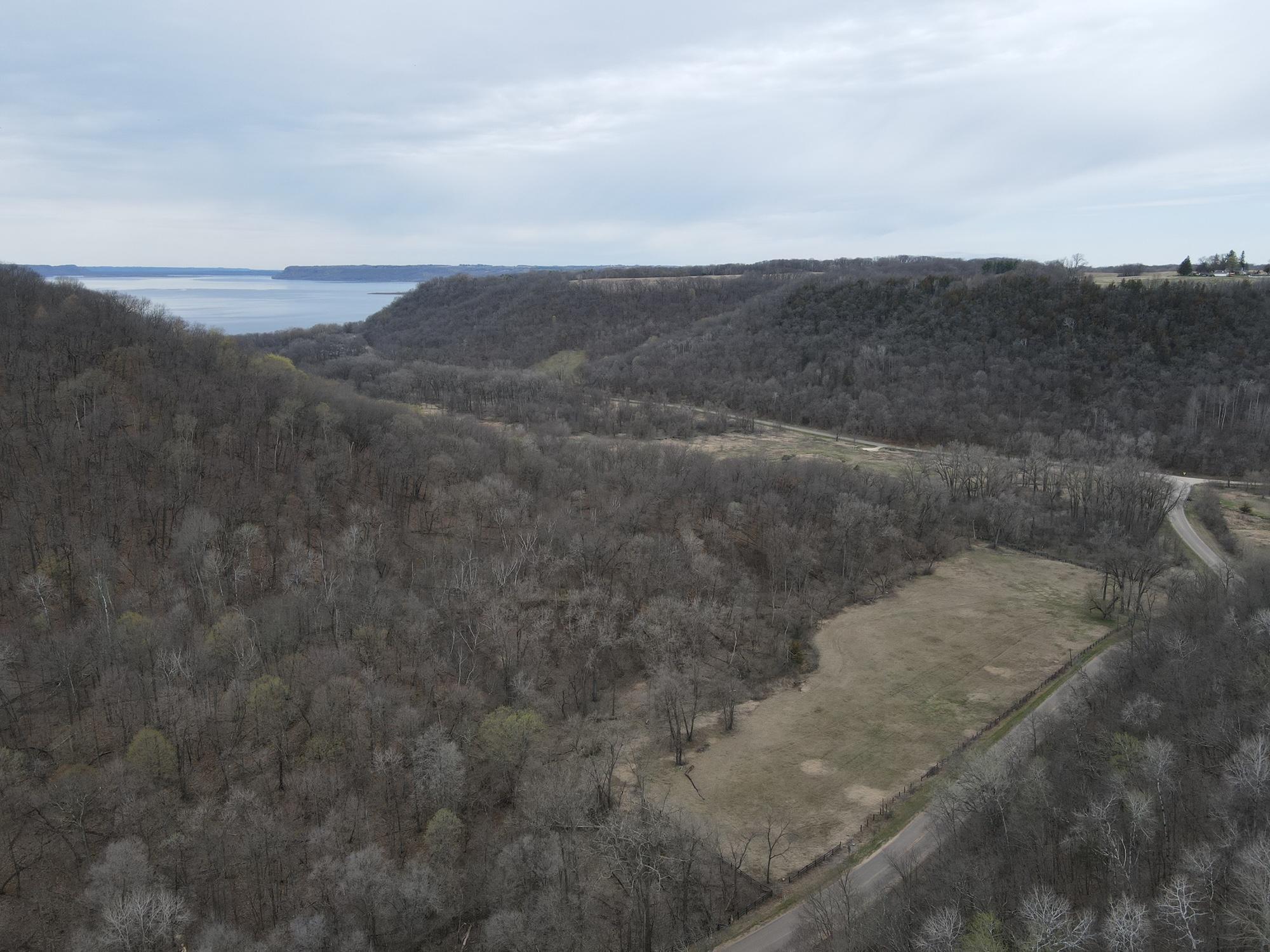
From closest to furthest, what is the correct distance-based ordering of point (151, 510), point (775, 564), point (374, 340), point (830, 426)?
point (151, 510), point (775, 564), point (830, 426), point (374, 340)

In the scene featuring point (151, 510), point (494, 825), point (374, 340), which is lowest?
point (494, 825)

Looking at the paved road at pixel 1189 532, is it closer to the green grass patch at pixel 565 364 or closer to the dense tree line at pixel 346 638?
the dense tree line at pixel 346 638

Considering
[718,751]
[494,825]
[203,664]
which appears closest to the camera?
[494,825]

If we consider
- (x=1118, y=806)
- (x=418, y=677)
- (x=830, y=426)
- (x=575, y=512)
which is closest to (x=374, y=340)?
(x=830, y=426)

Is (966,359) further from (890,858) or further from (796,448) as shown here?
(890,858)

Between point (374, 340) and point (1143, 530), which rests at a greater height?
point (374, 340)

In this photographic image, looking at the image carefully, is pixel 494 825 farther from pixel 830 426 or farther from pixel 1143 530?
pixel 830 426

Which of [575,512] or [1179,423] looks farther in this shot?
[1179,423]
